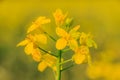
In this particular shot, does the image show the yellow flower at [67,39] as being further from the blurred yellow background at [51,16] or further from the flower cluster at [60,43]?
the blurred yellow background at [51,16]

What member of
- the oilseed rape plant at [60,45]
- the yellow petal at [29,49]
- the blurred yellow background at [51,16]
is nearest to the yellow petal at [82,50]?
the oilseed rape plant at [60,45]

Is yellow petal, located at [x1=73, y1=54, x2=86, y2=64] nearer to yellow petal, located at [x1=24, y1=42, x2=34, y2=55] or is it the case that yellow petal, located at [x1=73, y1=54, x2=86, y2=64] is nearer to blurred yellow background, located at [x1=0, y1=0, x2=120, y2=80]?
yellow petal, located at [x1=24, y1=42, x2=34, y2=55]

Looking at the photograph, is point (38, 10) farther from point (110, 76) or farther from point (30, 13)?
point (110, 76)

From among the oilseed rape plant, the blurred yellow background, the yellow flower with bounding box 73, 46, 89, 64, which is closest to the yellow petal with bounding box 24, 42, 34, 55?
the oilseed rape plant

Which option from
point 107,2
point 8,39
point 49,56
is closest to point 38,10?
point 8,39

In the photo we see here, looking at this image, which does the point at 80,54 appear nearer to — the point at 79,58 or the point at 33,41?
the point at 79,58

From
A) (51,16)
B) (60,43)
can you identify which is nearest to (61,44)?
(60,43)

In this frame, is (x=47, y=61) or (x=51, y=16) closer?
(x=47, y=61)

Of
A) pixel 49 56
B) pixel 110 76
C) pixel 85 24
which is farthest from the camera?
pixel 85 24
